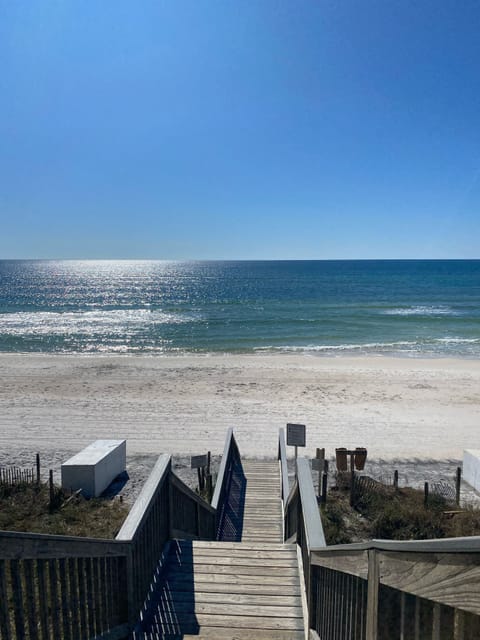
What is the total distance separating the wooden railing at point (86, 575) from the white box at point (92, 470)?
6.25 metres

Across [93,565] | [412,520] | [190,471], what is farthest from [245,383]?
[93,565]

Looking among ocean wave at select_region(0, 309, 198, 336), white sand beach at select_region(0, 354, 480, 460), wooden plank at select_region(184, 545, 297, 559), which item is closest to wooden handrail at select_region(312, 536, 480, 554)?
wooden plank at select_region(184, 545, 297, 559)

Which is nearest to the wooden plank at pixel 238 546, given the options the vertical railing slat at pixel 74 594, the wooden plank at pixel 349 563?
the wooden plank at pixel 349 563

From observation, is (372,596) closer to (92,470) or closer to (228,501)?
(228,501)

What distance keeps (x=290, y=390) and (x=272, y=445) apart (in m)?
6.49

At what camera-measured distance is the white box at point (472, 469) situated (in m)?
10.6

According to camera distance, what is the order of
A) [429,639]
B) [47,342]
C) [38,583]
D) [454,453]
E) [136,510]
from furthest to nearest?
1. [47,342]
2. [454,453]
3. [136,510]
4. [38,583]
5. [429,639]

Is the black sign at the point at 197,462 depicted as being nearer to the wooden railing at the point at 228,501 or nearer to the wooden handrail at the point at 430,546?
the wooden railing at the point at 228,501

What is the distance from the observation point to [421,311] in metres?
50.2

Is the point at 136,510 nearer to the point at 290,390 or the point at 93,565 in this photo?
the point at 93,565

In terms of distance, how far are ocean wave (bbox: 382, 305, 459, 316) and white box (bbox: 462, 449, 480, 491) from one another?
37.7 metres

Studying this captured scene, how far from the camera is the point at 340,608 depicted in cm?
254

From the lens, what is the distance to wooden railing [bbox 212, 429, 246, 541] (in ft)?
24.9

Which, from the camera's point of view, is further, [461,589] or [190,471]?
[190,471]
